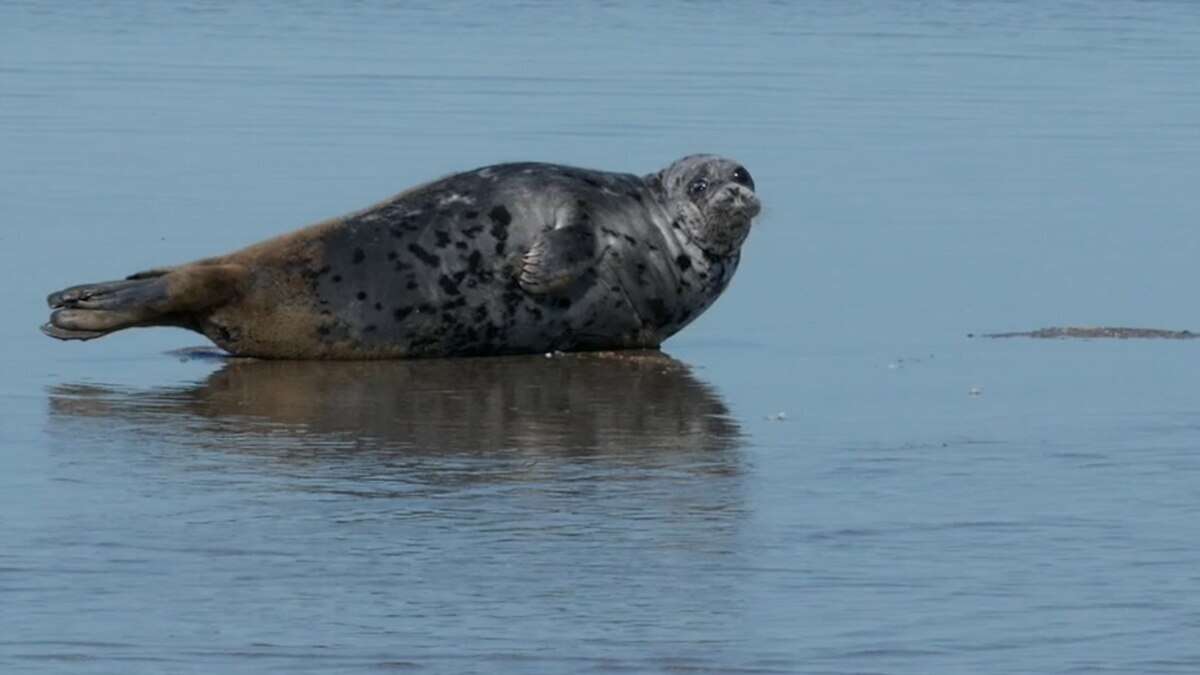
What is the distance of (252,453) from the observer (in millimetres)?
6801

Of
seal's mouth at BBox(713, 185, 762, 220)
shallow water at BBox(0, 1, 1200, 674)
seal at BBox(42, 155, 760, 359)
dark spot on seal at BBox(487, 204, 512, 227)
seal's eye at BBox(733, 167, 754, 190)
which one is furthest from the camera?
seal's eye at BBox(733, 167, 754, 190)

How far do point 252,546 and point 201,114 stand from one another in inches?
348

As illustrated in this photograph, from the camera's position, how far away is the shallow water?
5.23m

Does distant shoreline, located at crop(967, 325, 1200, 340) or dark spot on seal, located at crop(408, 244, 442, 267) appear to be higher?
dark spot on seal, located at crop(408, 244, 442, 267)

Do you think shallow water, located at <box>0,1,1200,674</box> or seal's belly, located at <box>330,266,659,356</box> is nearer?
shallow water, located at <box>0,1,1200,674</box>

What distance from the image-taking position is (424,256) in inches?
350

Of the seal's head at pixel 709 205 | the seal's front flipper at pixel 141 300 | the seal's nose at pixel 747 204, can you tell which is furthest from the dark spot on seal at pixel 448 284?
the seal's nose at pixel 747 204

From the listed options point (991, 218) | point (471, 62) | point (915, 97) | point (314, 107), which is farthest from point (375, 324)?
point (471, 62)

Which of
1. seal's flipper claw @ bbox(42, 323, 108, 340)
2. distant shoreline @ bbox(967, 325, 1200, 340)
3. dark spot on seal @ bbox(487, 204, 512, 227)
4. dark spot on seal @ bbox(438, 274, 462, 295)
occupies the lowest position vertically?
distant shoreline @ bbox(967, 325, 1200, 340)

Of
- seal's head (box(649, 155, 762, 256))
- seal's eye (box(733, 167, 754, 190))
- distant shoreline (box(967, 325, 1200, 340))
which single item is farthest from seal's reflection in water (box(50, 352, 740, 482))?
distant shoreline (box(967, 325, 1200, 340))

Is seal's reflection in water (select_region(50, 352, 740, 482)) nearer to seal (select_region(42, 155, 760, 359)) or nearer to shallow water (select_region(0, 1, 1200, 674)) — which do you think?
shallow water (select_region(0, 1, 1200, 674))

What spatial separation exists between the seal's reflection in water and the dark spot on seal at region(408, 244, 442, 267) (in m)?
0.35

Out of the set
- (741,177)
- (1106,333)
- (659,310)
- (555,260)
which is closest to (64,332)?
(555,260)

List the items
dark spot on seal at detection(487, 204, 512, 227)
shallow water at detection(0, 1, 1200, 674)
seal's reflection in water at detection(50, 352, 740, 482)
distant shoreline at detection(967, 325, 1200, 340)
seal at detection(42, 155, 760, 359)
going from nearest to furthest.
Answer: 1. shallow water at detection(0, 1, 1200, 674)
2. seal's reflection in water at detection(50, 352, 740, 482)
3. seal at detection(42, 155, 760, 359)
4. distant shoreline at detection(967, 325, 1200, 340)
5. dark spot on seal at detection(487, 204, 512, 227)
